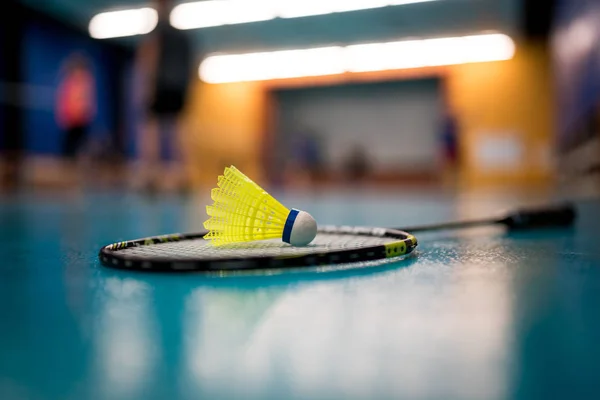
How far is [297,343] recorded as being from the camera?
0.48m

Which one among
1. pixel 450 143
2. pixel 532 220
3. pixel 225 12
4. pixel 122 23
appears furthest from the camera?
pixel 450 143

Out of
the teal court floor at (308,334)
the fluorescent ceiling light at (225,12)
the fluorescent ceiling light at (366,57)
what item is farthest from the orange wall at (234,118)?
the teal court floor at (308,334)

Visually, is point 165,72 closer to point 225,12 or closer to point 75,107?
point 75,107

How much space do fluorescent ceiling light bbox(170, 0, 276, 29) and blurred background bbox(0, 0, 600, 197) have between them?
5 cm

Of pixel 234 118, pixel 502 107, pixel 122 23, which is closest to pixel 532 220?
pixel 122 23

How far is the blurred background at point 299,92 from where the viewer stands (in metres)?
6.68

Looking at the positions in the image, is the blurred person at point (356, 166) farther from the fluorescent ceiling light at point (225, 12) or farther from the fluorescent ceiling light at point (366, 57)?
the fluorescent ceiling light at point (225, 12)

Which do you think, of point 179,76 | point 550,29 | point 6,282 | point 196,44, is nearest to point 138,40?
point 196,44

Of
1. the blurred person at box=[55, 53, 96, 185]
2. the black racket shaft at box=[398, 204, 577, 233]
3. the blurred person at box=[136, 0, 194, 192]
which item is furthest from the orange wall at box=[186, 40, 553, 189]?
the black racket shaft at box=[398, 204, 577, 233]

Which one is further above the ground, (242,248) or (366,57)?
(366,57)

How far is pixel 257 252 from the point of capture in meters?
0.95

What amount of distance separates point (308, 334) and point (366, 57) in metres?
13.3

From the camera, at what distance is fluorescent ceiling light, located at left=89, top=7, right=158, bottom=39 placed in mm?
9805

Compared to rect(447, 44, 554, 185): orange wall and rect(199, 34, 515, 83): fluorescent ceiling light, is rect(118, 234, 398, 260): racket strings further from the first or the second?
rect(447, 44, 554, 185): orange wall
